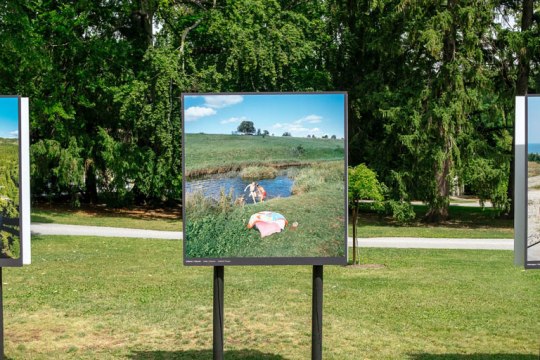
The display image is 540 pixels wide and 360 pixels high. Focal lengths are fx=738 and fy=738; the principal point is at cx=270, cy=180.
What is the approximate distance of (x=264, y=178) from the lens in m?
7.03

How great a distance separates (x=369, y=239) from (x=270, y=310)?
36.7 ft

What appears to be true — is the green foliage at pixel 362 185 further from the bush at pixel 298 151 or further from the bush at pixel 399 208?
the bush at pixel 399 208

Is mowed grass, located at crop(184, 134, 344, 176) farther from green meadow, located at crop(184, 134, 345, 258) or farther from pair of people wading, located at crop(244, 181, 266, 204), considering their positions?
pair of people wading, located at crop(244, 181, 266, 204)

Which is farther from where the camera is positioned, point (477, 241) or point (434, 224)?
point (434, 224)

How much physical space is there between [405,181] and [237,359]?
20362 mm

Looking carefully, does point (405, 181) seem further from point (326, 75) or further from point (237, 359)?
point (237, 359)

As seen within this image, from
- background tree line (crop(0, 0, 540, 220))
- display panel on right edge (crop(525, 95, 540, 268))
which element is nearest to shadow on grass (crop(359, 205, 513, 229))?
background tree line (crop(0, 0, 540, 220))

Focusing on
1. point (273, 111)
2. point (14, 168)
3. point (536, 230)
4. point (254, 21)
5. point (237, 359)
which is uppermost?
point (254, 21)

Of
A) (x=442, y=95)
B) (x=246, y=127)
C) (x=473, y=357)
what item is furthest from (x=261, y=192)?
(x=442, y=95)

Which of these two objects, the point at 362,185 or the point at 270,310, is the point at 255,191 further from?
the point at 362,185

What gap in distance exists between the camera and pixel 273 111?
7039mm

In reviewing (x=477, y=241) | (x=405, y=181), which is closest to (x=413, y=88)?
(x=405, y=181)

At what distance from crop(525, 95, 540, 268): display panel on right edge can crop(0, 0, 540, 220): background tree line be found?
20036 mm

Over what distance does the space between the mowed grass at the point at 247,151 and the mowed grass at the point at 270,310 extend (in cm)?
273
